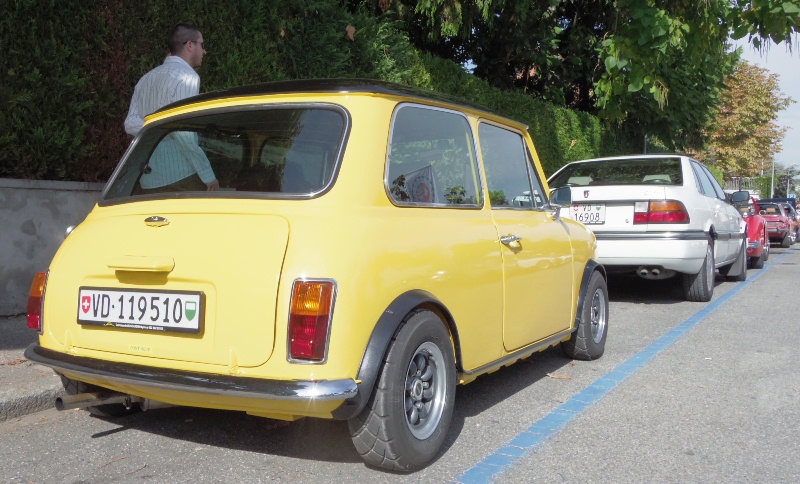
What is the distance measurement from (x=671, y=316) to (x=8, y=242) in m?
6.25

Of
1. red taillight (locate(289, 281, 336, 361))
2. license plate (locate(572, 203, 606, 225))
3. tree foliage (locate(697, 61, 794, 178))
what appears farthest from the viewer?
tree foliage (locate(697, 61, 794, 178))

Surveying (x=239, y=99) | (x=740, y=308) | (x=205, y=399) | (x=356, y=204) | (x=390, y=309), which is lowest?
(x=740, y=308)

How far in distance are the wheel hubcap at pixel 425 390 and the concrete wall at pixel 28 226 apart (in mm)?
4153

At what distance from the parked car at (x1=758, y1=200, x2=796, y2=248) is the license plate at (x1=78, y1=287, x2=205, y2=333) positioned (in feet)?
74.4

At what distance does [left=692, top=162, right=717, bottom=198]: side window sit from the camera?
9334 mm

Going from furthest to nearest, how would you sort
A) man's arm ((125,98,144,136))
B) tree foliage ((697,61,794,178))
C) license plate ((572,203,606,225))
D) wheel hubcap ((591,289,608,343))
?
1. tree foliage ((697,61,794,178))
2. license plate ((572,203,606,225))
3. wheel hubcap ((591,289,608,343))
4. man's arm ((125,98,144,136))

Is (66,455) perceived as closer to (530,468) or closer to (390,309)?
(390,309)

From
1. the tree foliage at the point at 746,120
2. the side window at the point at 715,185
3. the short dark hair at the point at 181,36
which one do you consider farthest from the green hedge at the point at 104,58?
the tree foliage at the point at 746,120

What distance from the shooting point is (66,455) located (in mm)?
3688

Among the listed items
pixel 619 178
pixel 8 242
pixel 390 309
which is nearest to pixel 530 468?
pixel 390 309

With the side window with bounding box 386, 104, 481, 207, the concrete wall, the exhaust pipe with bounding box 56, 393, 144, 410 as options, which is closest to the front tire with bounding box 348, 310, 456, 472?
the side window with bounding box 386, 104, 481, 207

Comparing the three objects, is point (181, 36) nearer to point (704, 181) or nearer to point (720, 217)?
point (704, 181)

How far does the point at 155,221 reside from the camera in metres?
3.43

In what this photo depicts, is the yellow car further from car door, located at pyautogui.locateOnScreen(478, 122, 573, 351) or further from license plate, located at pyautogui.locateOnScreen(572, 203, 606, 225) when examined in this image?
license plate, located at pyautogui.locateOnScreen(572, 203, 606, 225)
